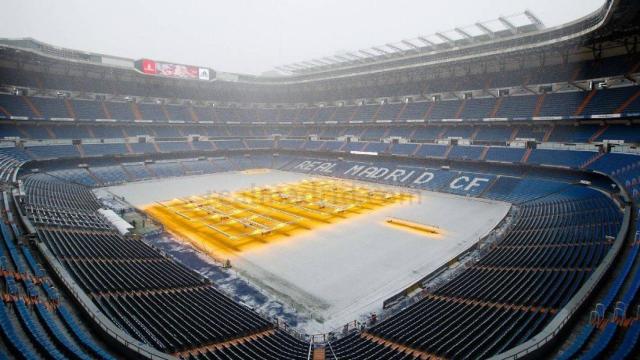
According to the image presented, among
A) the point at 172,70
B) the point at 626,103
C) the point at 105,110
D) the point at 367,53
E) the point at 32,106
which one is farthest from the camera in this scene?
the point at 172,70

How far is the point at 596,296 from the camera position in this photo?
41.2 feet

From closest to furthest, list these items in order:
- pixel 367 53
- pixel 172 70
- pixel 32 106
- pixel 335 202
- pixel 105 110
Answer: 1. pixel 335 202
2. pixel 32 106
3. pixel 367 53
4. pixel 105 110
5. pixel 172 70

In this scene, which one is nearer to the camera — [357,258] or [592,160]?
[357,258]

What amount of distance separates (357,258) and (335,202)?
1464 centimetres

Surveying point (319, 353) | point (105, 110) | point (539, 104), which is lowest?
point (319, 353)

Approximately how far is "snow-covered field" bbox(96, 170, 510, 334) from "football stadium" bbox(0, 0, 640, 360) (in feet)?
0.59

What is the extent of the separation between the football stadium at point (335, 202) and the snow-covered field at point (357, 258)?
0.59 ft

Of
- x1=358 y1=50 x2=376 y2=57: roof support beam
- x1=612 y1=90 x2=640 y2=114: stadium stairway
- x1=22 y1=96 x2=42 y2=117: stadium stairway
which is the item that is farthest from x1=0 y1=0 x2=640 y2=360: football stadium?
x1=358 y1=50 x2=376 y2=57: roof support beam

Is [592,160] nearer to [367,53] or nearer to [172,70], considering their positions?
[367,53]

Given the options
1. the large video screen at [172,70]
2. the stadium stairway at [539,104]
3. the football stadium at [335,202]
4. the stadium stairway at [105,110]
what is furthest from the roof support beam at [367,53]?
the stadium stairway at [105,110]

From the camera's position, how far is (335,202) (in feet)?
121

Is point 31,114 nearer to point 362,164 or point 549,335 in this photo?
point 362,164

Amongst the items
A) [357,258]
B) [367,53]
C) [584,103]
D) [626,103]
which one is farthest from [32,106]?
[626,103]

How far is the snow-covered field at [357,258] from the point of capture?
17283 mm
